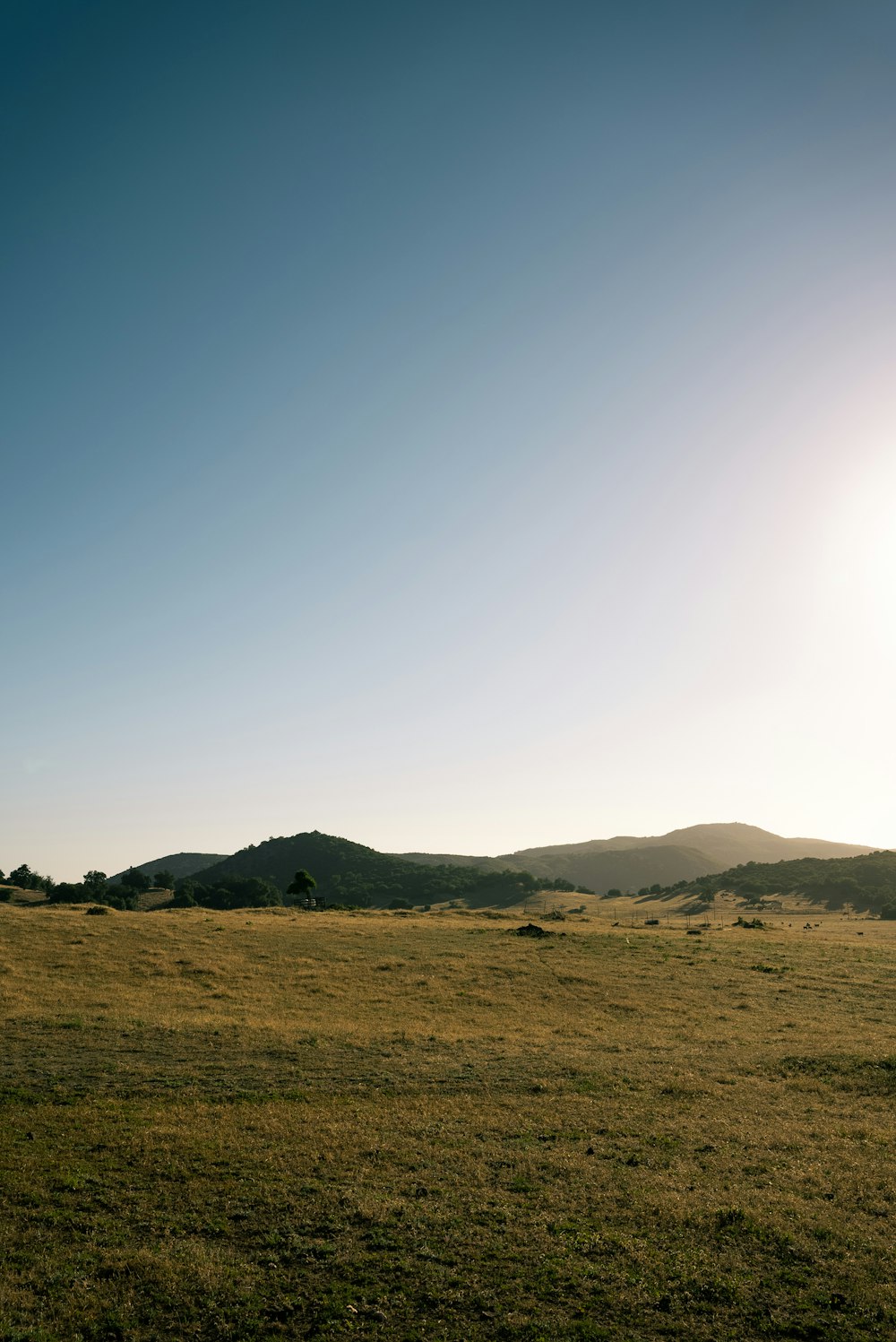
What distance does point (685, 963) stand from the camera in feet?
166

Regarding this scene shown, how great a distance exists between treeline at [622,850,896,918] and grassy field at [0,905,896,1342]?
92835 millimetres

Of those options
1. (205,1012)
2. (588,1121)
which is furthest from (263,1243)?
(205,1012)

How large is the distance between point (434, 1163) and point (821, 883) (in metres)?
138

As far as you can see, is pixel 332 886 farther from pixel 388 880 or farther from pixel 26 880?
pixel 26 880

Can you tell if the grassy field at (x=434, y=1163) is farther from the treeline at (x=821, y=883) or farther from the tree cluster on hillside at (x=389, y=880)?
the tree cluster on hillside at (x=389, y=880)

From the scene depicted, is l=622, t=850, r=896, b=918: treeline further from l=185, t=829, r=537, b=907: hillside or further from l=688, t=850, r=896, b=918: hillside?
l=185, t=829, r=537, b=907: hillside

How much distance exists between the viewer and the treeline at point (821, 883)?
120312 millimetres

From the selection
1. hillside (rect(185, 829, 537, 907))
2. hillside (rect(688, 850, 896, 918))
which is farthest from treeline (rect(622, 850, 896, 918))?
hillside (rect(185, 829, 537, 907))

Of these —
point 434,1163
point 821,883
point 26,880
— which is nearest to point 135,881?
point 26,880

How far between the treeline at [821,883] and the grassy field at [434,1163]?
305ft

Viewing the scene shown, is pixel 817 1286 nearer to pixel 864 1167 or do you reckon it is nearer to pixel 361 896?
pixel 864 1167

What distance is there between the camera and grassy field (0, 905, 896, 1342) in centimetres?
1125

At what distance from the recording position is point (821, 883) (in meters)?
134

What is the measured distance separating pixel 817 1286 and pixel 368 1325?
7.22 m
